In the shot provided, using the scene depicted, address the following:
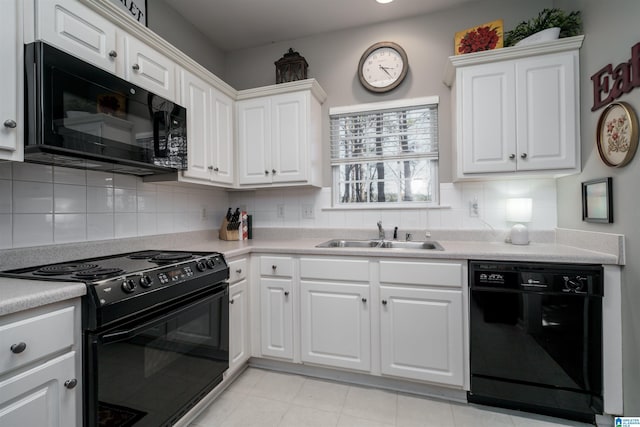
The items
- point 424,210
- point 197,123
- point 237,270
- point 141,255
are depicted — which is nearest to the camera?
point 141,255

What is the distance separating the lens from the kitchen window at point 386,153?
98.9 inches

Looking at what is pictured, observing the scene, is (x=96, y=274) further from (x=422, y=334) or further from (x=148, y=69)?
(x=422, y=334)

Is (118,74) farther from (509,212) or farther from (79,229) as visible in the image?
(509,212)

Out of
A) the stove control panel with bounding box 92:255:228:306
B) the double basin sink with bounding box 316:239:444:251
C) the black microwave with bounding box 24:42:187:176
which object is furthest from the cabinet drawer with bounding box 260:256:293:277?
the black microwave with bounding box 24:42:187:176

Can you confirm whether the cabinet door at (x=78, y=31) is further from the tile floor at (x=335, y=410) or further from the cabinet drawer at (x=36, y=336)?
the tile floor at (x=335, y=410)

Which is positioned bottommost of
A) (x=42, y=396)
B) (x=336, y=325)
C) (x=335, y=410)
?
(x=335, y=410)

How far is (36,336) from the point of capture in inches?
37.7

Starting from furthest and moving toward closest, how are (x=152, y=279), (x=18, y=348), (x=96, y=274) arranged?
1. (x=152, y=279)
2. (x=96, y=274)
3. (x=18, y=348)

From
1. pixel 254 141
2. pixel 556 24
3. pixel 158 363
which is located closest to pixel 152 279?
pixel 158 363

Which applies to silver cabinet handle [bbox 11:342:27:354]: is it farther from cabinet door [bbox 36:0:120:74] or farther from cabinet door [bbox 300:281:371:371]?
cabinet door [bbox 300:281:371:371]

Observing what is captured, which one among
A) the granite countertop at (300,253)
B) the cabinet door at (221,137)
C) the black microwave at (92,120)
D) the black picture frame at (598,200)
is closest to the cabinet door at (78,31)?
the black microwave at (92,120)

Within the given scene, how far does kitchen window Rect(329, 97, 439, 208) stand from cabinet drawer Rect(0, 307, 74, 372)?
6.74 ft

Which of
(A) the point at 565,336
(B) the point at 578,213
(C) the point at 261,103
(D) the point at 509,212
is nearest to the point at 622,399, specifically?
(A) the point at 565,336

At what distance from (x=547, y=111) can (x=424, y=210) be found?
1.04m
